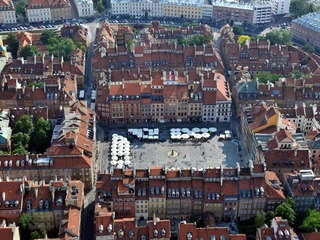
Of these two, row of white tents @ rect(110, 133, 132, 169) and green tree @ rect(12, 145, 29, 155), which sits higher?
green tree @ rect(12, 145, 29, 155)

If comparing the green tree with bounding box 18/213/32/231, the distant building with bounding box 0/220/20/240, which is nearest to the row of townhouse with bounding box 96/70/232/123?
the green tree with bounding box 18/213/32/231

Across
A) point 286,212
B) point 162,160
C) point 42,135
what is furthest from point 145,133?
point 286,212

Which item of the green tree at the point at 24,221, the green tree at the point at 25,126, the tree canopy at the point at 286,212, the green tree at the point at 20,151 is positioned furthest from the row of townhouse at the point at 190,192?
the green tree at the point at 25,126

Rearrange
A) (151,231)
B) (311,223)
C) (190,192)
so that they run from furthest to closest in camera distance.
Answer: (190,192), (311,223), (151,231)

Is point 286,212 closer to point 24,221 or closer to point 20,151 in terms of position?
point 24,221

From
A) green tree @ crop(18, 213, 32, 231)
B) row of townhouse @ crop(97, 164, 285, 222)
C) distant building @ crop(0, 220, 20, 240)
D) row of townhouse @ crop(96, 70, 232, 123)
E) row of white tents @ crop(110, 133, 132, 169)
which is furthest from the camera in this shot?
row of townhouse @ crop(96, 70, 232, 123)

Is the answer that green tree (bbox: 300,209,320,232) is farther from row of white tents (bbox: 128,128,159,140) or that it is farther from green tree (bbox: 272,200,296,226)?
row of white tents (bbox: 128,128,159,140)

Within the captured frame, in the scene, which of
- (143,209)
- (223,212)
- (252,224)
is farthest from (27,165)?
(252,224)

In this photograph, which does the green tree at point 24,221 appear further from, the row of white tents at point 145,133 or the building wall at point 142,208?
the row of white tents at point 145,133
